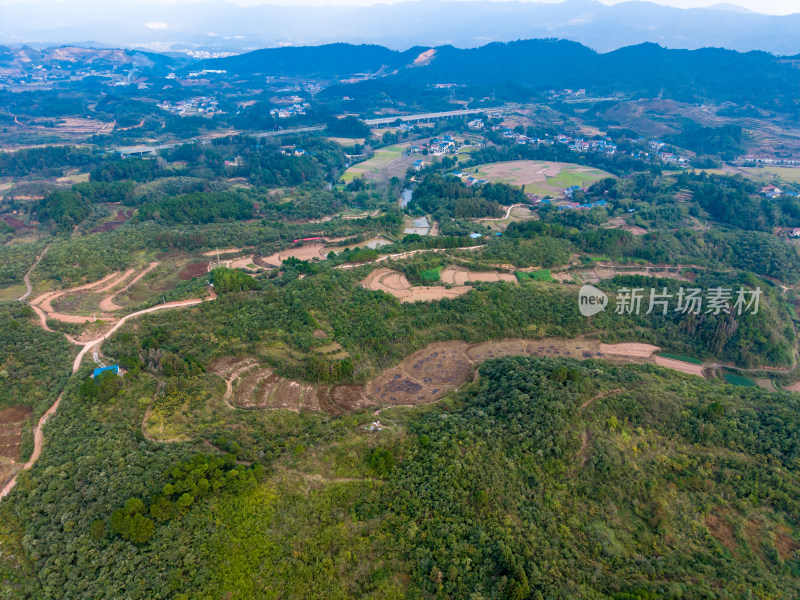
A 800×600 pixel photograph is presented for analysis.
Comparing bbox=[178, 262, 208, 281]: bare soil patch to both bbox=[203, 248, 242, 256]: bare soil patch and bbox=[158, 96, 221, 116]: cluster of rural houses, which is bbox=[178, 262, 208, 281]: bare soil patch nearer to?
bbox=[203, 248, 242, 256]: bare soil patch

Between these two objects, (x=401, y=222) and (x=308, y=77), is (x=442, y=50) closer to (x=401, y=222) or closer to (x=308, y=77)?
(x=308, y=77)

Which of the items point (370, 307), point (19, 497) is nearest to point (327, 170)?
point (370, 307)

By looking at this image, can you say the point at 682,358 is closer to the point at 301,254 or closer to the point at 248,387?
the point at 248,387

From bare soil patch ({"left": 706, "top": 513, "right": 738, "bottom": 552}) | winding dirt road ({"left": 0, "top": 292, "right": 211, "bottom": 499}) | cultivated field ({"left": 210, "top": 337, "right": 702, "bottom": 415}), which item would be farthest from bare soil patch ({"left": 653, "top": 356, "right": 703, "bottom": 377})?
winding dirt road ({"left": 0, "top": 292, "right": 211, "bottom": 499})

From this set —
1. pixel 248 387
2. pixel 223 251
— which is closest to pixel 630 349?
pixel 248 387

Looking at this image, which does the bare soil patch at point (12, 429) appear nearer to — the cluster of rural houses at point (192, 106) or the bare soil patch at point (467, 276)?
the bare soil patch at point (467, 276)
